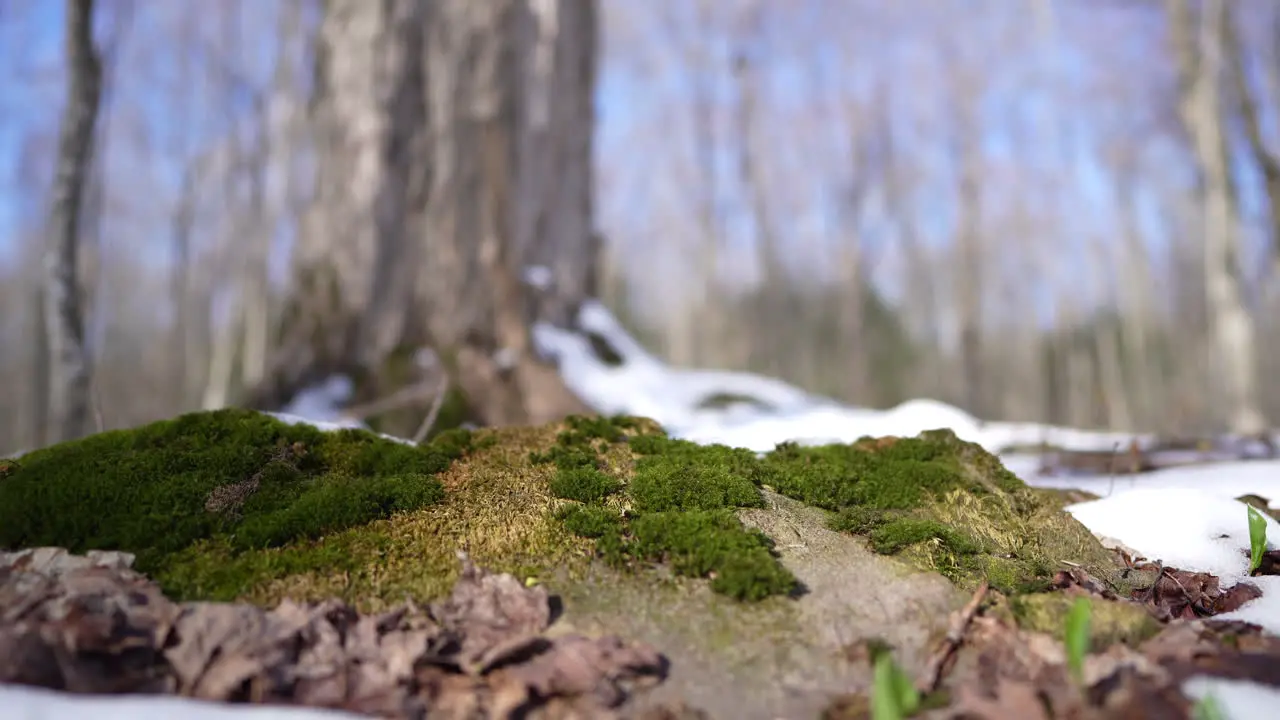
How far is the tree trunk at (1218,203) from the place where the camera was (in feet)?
37.6

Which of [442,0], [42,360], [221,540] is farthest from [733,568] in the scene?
[42,360]

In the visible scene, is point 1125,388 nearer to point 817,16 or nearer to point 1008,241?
point 1008,241

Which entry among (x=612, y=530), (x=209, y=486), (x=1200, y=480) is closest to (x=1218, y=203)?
(x=1200, y=480)

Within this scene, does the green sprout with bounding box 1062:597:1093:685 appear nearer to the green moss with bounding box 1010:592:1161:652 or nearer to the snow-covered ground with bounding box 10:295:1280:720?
the snow-covered ground with bounding box 10:295:1280:720

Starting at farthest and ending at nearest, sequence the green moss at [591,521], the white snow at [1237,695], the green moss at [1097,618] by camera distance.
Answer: the green moss at [591,521]
the green moss at [1097,618]
the white snow at [1237,695]

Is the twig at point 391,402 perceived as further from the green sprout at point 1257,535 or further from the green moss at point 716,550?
the green sprout at point 1257,535

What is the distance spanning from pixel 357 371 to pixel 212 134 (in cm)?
1993

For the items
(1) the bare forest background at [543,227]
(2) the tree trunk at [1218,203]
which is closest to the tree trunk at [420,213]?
(1) the bare forest background at [543,227]

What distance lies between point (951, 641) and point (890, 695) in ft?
1.84

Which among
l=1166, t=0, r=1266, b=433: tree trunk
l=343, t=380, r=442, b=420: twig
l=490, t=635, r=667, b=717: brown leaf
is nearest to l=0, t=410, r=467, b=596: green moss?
l=490, t=635, r=667, b=717: brown leaf

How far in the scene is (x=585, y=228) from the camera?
8.25 metres

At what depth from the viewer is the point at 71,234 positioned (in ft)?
17.2

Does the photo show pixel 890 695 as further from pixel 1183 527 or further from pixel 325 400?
pixel 325 400

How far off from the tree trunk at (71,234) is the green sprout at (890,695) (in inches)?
229
